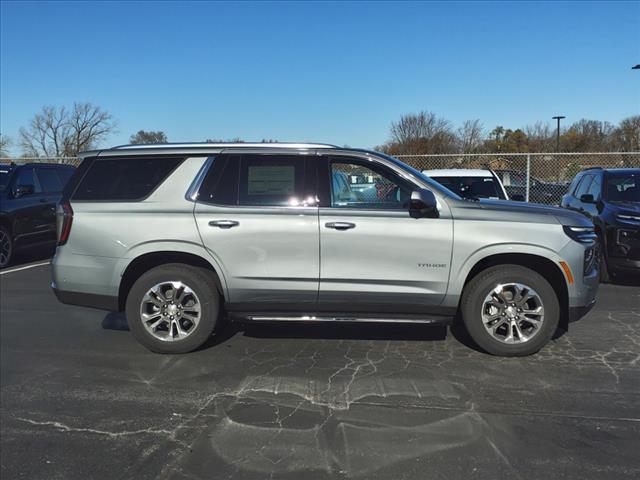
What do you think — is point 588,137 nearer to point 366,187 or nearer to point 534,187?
point 534,187

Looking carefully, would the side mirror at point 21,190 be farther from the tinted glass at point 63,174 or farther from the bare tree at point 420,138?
the bare tree at point 420,138

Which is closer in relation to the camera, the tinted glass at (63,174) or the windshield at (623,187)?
the windshield at (623,187)

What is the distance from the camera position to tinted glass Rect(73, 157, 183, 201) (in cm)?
477

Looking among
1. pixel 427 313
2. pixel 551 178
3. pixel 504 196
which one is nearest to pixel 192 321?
pixel 427 313

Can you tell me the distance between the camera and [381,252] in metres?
4.45

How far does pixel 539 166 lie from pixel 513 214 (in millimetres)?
13451

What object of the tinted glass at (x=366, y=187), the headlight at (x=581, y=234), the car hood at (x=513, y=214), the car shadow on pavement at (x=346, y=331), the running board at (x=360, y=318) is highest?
the tinted glass at (x=366, y=187)

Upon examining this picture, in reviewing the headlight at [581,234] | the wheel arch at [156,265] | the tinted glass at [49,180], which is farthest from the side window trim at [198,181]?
the tinted glass at [49,180]

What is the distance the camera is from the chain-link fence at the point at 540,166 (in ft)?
50.8

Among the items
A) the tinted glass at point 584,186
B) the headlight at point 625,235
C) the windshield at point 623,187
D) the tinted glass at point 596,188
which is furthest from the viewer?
the tinted glass at point 584,186

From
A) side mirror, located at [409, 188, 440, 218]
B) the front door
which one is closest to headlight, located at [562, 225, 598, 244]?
the front door

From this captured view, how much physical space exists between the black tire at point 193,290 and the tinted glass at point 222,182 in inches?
26.6

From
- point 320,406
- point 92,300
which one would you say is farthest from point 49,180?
point 320,406

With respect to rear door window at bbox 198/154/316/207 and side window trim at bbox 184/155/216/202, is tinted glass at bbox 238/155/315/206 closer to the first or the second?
rear door window at bbox 198/154/316/207
